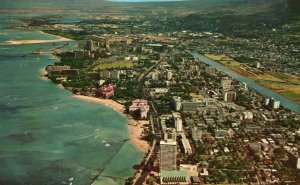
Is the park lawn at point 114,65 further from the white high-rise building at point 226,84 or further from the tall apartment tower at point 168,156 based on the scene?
the tall apartment tower at point 168,156

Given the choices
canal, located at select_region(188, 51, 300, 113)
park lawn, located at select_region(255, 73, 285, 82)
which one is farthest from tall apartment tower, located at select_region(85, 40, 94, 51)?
park lawn, located at select_region(255, 73, 285, 82)

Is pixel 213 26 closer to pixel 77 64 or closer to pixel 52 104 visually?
pixel 77 64

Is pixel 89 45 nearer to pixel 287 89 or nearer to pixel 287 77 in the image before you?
pixel 287 77

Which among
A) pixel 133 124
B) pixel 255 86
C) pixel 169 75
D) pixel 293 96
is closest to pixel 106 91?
pixel 133 124

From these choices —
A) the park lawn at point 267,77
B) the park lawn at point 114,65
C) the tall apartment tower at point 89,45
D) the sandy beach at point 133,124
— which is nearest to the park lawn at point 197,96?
the sandy beach at point 133,124

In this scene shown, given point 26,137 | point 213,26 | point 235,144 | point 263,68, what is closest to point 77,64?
point 263,68

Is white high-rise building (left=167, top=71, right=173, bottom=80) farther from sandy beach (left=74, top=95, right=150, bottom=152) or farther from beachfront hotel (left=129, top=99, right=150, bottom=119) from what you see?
beachfront hotel (left=129, top=99, right=150, bottom=119)
